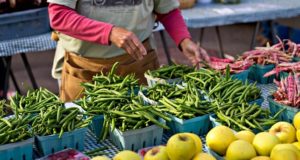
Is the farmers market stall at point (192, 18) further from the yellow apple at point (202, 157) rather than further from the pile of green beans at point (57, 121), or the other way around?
the yellow apple at point (202, 157)

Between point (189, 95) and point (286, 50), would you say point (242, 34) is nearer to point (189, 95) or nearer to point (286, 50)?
point (286, 50)

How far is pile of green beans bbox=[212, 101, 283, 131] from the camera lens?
2395mm

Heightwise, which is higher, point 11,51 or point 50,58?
point 11,51

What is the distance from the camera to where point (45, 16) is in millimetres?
4711

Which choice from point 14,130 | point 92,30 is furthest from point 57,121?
point 92,30

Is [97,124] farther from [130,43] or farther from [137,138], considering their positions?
[130,43]

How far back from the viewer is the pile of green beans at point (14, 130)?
88.4 inches

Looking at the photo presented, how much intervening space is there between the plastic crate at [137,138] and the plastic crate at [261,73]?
3.97 feet

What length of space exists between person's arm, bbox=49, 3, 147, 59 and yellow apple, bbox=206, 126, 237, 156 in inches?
32.5

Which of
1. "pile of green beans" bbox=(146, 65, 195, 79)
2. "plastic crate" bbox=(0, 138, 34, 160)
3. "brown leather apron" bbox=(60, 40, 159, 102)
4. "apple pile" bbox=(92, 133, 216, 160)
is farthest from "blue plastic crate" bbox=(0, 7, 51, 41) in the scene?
"apple pile" bbox=(92, 133, 216, 160)

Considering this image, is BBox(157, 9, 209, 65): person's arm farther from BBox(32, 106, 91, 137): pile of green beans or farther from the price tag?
the price tag

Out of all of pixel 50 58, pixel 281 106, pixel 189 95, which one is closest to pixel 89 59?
pixel 189 95

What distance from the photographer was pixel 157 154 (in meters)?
2.06

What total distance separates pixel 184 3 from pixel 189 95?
3.43 metres
